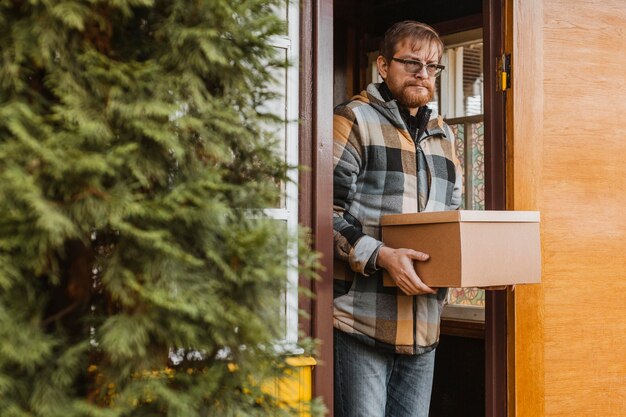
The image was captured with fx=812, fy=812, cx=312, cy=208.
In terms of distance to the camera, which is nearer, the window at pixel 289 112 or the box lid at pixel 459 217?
the box lid at pixel 459 217

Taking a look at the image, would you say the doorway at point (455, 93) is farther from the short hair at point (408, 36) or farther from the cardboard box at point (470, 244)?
the cardboard box at point (470, 244)

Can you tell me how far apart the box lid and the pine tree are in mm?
764

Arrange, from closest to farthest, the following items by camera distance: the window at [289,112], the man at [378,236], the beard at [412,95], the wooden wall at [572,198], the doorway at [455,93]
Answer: the window at [289,112] → the man at [378,236] → the beard at [412,95] → the wooden wall at [572,198] → the doorway at [455,93]

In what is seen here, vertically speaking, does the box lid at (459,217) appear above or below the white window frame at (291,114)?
below

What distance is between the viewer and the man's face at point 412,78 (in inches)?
97.0

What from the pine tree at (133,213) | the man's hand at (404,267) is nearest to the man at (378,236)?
the man's hand at (404,267)

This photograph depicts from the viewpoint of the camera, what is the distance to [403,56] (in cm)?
247

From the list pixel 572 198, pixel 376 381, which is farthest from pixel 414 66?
pixel 376 381

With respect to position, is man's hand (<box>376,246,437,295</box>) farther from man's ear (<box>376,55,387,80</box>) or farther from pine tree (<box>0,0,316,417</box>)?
pine tree (<box>0,0,316,417</box>)

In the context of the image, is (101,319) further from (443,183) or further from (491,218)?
(443,183)

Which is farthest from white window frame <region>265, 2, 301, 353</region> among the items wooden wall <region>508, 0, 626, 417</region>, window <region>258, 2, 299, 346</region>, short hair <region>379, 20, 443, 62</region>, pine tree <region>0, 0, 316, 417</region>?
wooden wall <region>508, 0, 626, 417</region>

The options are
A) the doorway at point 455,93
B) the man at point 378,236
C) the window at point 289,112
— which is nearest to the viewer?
the window at point 289,112

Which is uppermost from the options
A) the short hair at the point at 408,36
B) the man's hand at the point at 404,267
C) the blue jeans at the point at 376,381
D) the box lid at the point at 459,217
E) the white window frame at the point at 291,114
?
the short hair at the point at 408,36

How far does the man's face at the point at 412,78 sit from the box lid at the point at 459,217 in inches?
15.5
